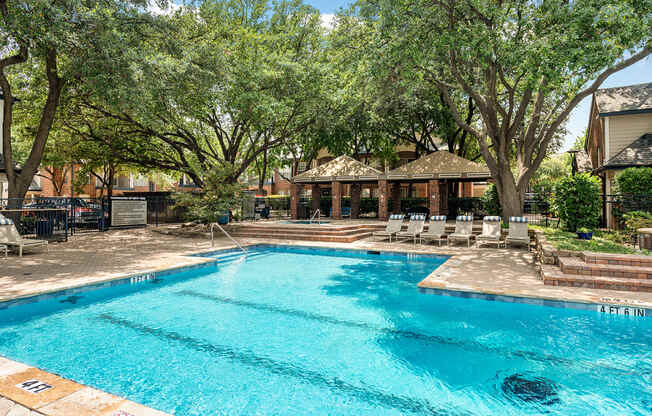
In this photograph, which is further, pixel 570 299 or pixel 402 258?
pixel 402 258

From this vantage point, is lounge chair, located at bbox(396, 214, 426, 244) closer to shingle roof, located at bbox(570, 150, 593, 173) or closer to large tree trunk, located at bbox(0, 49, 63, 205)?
large tree trunk, located at bbox(0, 49, 63, 205)

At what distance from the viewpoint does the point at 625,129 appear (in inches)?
640

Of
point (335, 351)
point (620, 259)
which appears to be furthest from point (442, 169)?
point (335, 351)

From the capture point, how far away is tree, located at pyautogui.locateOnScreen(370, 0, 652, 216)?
819cm

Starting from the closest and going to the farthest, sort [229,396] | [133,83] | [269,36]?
[229,396] < [133,83] < [269,36]

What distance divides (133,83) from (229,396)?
10.4 meters

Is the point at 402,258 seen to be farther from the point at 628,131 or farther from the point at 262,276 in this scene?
the point at 628,131

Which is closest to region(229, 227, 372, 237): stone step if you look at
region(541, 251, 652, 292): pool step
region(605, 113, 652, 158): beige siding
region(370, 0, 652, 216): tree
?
region(370, 0, 652, 216): tree

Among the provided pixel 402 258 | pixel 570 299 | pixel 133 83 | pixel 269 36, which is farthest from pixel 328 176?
pixel 570 299

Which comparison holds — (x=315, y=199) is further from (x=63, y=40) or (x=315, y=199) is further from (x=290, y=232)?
(x=63, y=40)

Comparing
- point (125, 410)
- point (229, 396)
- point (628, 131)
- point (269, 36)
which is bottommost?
point (229, 396)

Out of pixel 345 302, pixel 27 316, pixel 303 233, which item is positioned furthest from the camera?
pixel 303 233

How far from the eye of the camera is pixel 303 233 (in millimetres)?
15773

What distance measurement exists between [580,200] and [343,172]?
12.2 metres
